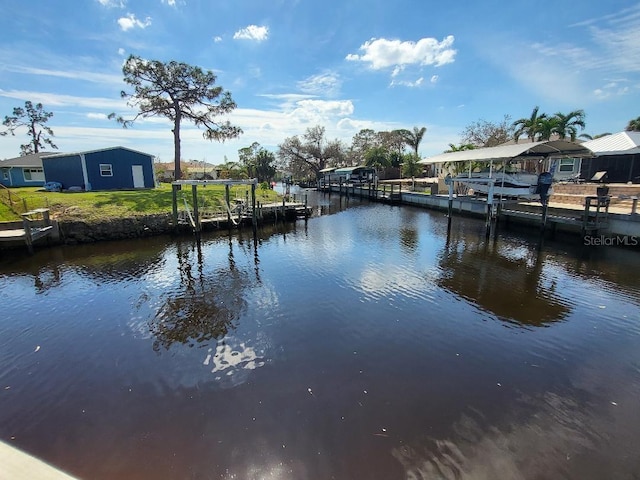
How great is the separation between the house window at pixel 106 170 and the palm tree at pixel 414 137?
5048cm

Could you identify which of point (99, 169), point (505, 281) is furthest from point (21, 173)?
point (505, 281)

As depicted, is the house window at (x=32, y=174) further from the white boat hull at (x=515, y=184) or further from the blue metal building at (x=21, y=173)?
the white boat hull at (x=515, y=184)

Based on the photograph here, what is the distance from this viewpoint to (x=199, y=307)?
405 inches

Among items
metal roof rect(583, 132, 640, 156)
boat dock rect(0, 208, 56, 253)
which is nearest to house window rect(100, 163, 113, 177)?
boat dock rect(0, 208, 56, 253)

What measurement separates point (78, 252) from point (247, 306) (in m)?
11.5

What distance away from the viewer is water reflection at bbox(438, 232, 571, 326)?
9.72m

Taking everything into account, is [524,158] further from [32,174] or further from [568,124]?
[32,174]

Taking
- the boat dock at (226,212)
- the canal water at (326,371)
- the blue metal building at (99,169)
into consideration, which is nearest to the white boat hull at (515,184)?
the canal water at (326,371)

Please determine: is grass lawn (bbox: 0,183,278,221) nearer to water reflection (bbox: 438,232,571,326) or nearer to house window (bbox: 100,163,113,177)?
house window (bbox: 100,163,113,177)

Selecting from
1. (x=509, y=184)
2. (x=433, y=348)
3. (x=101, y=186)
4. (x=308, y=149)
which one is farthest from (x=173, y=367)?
(x=308, y=149)

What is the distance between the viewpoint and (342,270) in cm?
1359

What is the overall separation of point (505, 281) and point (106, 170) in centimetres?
3043

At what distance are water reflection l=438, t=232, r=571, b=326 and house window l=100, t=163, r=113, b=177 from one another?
27.4 metres

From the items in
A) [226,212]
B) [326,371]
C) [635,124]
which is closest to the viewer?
[326,371]
